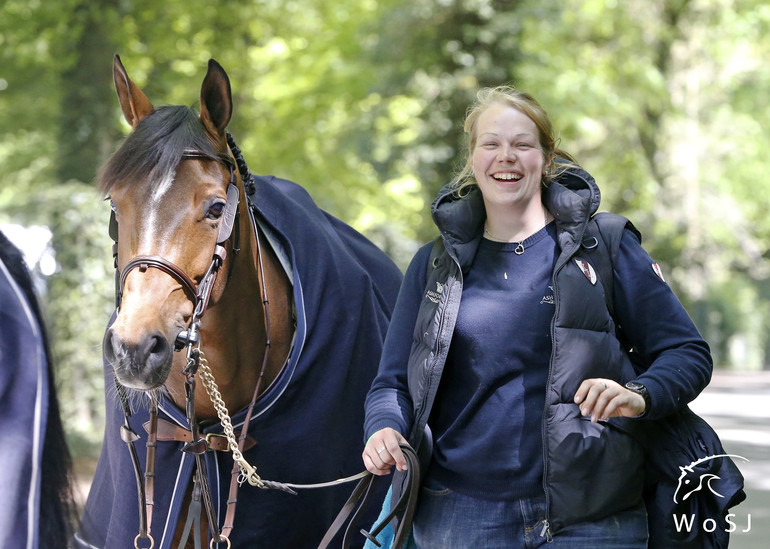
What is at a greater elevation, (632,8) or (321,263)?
(632,8)

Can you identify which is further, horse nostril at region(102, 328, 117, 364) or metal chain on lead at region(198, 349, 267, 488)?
metal chain on lead at region(198, 349, 267, 488)

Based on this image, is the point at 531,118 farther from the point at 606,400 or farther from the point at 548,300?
the point at 606,400

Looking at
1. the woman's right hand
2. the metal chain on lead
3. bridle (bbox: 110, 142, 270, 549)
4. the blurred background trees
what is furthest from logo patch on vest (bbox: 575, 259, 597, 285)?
the blurred background trees

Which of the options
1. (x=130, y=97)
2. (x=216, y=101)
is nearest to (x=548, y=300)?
(x=216, y=101)

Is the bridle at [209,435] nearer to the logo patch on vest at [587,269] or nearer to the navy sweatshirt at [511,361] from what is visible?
the navy sweatshirt at [511,361]

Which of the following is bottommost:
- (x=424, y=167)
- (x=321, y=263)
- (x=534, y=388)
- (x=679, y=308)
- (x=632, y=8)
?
(x=534, y=388)

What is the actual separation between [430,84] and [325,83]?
182 centimetres

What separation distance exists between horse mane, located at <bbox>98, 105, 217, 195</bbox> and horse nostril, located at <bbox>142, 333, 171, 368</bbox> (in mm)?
483

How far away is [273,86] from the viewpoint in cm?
1348

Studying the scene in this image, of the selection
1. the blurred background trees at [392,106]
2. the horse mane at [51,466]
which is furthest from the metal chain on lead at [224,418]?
the blurred background trees at [392,106]

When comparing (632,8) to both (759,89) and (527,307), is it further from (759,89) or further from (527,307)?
(527,307)

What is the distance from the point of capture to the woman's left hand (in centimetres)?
227

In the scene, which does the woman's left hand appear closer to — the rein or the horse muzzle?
the rein

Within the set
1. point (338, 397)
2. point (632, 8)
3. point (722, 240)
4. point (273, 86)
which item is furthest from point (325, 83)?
point (338, 397)
